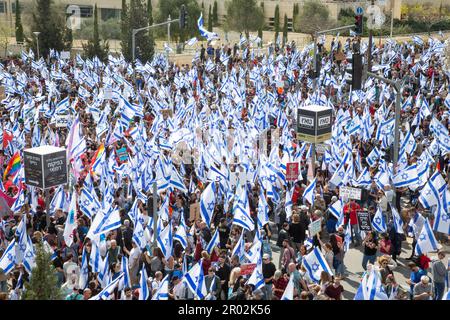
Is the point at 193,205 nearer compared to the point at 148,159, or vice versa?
the point at 193,205

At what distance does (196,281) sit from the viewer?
12680mm

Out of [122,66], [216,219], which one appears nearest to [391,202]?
[216,219]

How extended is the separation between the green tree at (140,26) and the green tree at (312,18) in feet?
79.8

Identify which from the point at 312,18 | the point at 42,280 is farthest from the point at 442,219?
the point at 312,18

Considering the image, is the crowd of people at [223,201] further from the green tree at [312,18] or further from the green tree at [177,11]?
the green tree at [312,18]

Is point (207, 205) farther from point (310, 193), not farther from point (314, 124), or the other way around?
point (314, 124)

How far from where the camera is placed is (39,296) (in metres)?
10.4

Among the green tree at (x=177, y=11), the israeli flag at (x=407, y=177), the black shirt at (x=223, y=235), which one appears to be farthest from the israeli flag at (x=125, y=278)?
the green tree at (x=177, y=11)

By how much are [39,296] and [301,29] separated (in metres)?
64.3

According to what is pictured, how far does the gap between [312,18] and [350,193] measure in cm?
5364

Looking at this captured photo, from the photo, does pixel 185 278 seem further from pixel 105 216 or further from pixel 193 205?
pixel 193 205

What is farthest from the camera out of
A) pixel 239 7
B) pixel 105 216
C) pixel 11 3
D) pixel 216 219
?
pixel 11 3

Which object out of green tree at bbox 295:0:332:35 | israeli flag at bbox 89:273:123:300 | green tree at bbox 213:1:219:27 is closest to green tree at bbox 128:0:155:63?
green tree at bbox 295:0:332:35

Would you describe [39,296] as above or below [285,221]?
above
